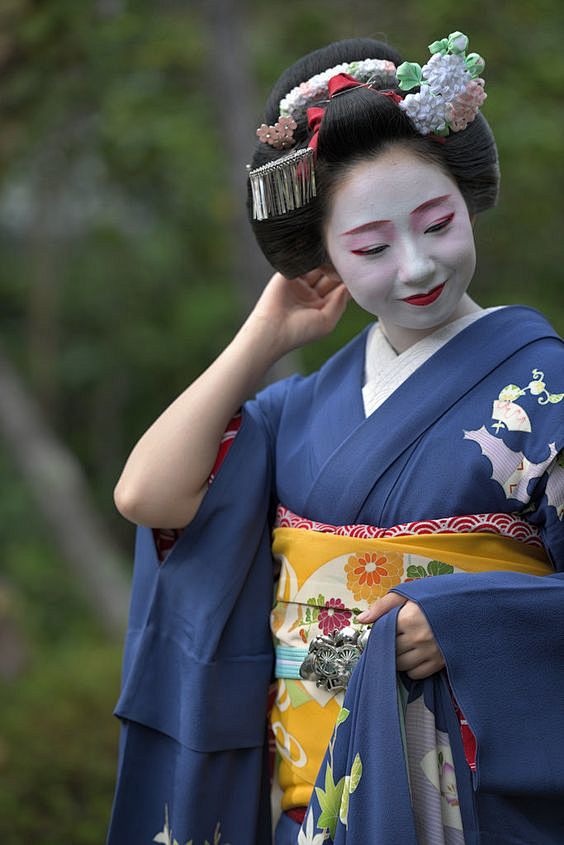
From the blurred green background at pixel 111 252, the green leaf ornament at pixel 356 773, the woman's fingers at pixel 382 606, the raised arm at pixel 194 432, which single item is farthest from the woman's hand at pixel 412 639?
the blurred green background at pixel 111 252

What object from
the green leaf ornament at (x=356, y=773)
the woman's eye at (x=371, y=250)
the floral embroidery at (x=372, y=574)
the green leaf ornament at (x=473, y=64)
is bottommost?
the green leaf ornament at (x=356, y=773)

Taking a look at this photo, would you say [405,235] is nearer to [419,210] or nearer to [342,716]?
[419,210]

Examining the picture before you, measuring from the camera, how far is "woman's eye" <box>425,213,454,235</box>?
1.42 metres

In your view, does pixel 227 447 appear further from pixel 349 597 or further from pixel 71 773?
pixel 71 773

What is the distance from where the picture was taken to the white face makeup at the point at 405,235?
1413mm

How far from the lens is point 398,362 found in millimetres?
1563

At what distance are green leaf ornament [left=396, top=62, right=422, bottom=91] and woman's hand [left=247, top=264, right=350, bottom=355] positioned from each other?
32 centimetres

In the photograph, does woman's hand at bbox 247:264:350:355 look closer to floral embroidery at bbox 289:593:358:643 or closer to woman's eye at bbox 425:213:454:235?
woman's eye at bbox 425:213:454:235

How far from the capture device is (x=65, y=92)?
4.15 m

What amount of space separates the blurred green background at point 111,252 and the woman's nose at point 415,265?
1113 millimetres

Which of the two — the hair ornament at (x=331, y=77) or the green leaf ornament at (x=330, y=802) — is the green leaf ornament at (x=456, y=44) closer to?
the hair ornament at (x=331, y=77)

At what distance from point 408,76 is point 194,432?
598 millimetres

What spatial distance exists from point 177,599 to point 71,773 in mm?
2315

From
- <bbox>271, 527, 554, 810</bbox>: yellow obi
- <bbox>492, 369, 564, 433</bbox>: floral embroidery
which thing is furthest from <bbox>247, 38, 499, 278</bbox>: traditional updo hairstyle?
<bbox>271, 527, 554, 810</bbox>: yellow obi
